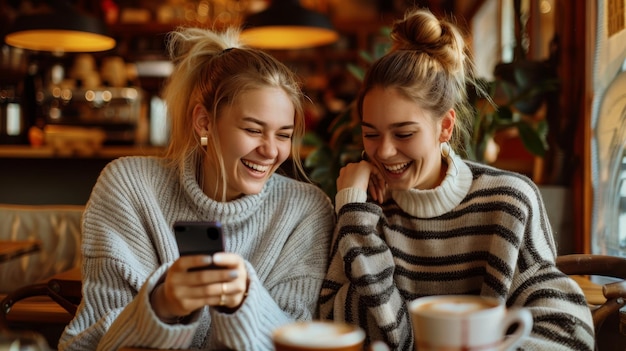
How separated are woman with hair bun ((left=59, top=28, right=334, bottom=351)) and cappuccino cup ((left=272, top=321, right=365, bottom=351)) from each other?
345 millimetres

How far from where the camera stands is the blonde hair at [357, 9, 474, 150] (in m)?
1.40

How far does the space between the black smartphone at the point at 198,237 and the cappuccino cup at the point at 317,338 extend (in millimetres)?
184

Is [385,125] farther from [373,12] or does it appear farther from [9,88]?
[373,12]

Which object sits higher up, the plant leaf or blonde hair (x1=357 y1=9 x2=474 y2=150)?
blonde hair (x1=357 y1=9 x2=474 y2=150)

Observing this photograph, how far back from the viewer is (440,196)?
1.41m

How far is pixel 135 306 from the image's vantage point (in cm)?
119

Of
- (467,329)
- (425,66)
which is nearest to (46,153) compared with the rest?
(425,66)

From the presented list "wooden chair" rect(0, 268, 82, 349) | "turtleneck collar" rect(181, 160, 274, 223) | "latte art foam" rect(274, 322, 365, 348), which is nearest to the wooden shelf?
"wooden chair" rect(0, 268, 82, 349)

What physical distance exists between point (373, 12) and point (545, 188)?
15.0ft

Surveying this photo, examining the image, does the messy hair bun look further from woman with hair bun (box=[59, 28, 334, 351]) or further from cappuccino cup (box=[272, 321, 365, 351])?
cappuccino cup (box=[272, 321, 365, 351])

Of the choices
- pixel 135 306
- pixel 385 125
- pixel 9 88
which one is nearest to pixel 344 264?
pixel 385 125

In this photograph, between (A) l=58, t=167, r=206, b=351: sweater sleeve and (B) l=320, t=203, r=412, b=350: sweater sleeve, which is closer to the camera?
(A) l=58, t=167, r=206, b=351: sweater sleeve

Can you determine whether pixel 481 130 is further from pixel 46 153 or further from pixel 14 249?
pixel 46 153

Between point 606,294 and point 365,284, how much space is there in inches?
20.6
